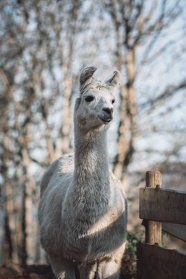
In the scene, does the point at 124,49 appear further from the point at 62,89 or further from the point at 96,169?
the point at 96,169

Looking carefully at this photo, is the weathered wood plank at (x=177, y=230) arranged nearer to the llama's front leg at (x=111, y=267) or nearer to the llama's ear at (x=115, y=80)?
the llama's front leg at (x=111, y=267)

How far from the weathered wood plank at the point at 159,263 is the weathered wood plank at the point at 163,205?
0.86 ft

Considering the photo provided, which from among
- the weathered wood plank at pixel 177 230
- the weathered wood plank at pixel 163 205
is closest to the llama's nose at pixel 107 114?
the weathered wood plank at pixel 163 205

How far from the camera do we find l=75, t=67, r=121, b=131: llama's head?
4.95 meters

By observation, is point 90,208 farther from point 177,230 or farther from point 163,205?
point 177,230

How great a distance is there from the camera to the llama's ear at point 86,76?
17.9ft

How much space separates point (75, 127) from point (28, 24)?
32.4 feet

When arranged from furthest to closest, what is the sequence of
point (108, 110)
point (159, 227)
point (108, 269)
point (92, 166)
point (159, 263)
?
point (159, 227), point (108, 269), point (92, 166), point (108, 110), point (159, 263)

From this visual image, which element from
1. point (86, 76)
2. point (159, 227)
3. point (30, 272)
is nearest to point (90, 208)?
point (159, 227)

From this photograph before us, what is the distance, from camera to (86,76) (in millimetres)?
5512

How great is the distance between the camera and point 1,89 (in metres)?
15.7

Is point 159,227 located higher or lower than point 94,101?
lower

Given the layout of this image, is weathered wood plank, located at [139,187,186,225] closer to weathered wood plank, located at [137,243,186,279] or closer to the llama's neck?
weathered wood plank, located at [137,243,186,279]

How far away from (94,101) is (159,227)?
55.4 inches
